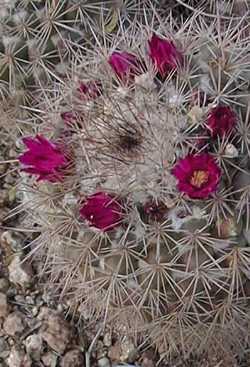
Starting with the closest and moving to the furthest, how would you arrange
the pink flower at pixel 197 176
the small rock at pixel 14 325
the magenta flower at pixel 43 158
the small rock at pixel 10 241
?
the pink flower at pixel 197 176 → the magenta flower at pixel 43 158 → the small rock at pixel 14 325 → the small rock at pixel 10 241

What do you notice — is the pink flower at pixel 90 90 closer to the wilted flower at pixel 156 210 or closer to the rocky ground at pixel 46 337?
the wilted flower at pixel 156 210

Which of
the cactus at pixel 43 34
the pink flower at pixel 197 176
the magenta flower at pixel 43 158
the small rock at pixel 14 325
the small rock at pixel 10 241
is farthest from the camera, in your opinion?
the small rock at pixel 10 241

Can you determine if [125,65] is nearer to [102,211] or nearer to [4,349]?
[102,211]

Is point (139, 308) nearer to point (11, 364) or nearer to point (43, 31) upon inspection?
point (11, 364)

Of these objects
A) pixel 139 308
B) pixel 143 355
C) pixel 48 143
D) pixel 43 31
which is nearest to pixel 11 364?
pixel 143 355

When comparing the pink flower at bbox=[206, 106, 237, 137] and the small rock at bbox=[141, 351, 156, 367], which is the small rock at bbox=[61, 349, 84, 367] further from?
the pink flower at bbox=[206, 106, 237, 137]

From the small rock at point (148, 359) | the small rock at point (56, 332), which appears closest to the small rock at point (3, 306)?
the small rock at point (56, 332)

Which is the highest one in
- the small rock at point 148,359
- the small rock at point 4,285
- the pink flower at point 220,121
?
the pink flower at point 220,121

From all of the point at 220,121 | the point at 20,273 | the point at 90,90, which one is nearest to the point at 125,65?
the point at 90,90
